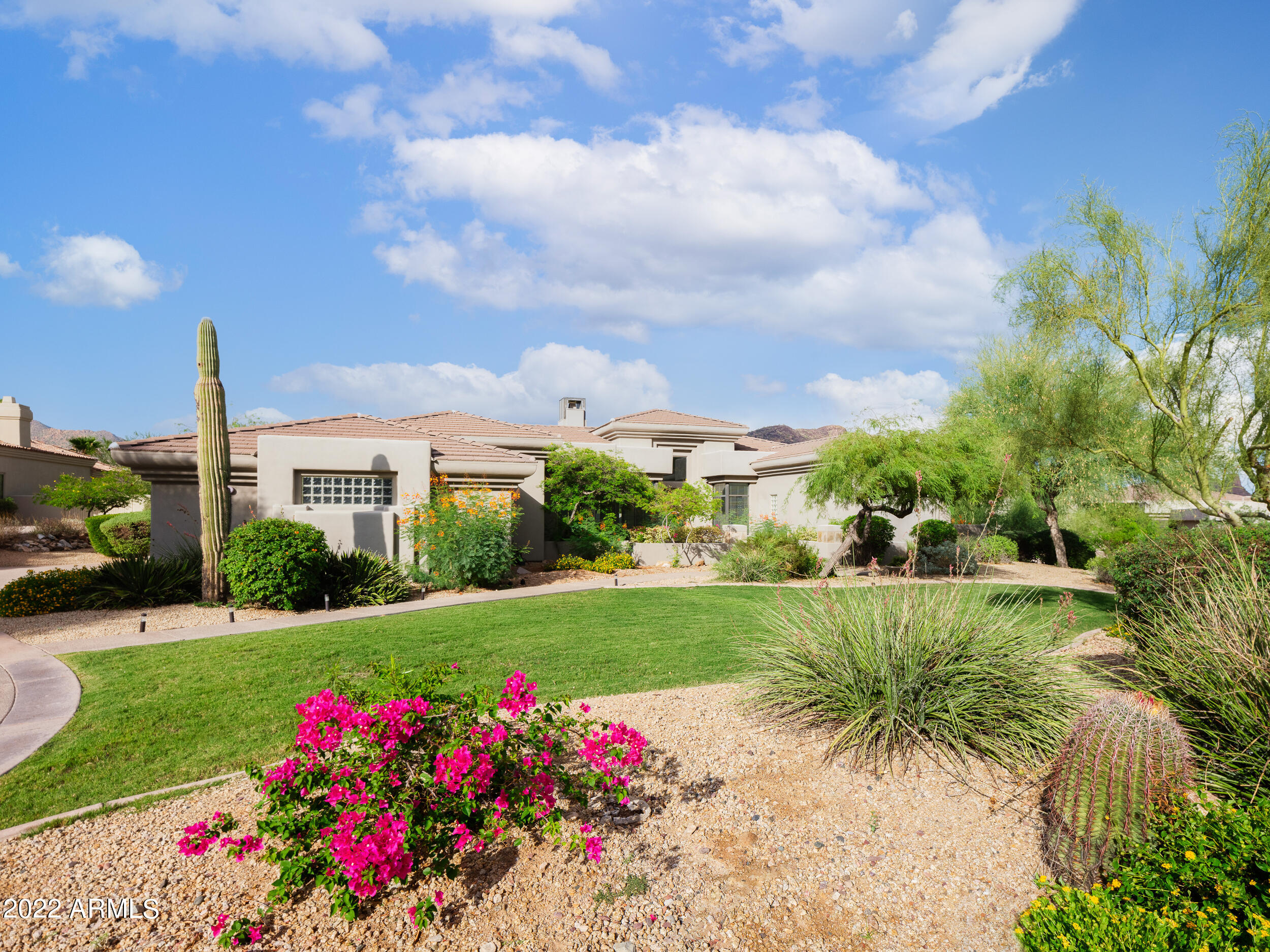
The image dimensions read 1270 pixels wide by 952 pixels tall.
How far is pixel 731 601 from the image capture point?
12555mm

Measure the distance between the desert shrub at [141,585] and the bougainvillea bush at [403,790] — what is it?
967 cm

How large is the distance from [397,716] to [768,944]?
197 centimetres

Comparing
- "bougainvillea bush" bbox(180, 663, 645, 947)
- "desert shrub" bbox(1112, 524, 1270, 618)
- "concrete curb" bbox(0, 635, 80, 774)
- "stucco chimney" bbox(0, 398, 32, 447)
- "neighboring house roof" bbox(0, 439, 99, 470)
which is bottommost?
"concrete curb" bbox(0, 635, 80, 774)

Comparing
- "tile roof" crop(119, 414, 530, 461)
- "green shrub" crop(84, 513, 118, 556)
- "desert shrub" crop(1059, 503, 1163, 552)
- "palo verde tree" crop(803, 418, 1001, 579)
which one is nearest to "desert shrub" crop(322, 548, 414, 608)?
"tile roof" crop(119, 414, 530, 461)

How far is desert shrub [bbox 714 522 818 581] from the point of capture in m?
15.8

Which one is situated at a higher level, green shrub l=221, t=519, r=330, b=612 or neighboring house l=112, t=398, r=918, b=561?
neighboring house l=112, t=398, r=918, b=561

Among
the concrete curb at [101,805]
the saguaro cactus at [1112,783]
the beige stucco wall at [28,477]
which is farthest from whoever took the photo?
the beige stucco wall at [28,477]

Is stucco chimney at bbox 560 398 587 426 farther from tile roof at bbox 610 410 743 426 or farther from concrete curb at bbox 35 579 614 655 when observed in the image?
concrete curb at bbox 35 579 614 655

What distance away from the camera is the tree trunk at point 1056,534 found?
2127 cm

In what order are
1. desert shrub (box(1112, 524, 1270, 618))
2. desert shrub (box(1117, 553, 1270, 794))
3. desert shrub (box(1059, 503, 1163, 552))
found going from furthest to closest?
desert shrub (box(1059, 503, 1163, 552))
desert shrub (box(1112, 524, 1270, 618))
desert shrub (box(1117, 553, 1270, 794))

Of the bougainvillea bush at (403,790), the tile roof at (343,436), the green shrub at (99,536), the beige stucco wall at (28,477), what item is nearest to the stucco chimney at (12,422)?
the beige stucco wall at (28,477)

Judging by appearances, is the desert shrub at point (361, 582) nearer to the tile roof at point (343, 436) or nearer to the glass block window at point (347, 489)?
the glass block window at point (347, 489)

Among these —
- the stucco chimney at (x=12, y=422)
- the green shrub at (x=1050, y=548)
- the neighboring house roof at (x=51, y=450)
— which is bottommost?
the green shrub at (x=1050, y=548)

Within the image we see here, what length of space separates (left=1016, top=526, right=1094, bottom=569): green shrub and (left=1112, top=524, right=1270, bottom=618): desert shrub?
15.6 metres
